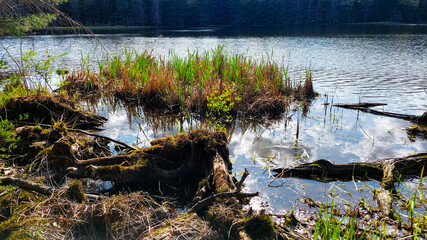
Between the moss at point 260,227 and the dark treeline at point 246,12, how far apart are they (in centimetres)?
6283

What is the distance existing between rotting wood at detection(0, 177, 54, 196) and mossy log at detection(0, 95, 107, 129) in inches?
107

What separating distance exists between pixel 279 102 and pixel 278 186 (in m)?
3.97

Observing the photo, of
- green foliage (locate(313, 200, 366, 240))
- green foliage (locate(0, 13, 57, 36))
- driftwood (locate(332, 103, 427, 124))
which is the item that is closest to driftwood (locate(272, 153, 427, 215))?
green foliage (locate(313, 200, 366, 240))

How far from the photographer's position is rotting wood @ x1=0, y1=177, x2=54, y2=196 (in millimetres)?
2795

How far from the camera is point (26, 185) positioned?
112 inches

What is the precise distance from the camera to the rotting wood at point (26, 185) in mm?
2795

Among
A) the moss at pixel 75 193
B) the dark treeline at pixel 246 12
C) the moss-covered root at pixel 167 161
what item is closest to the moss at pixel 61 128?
the moss-covered root at pixel 167 161

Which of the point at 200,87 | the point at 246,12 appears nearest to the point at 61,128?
the point at 200,87

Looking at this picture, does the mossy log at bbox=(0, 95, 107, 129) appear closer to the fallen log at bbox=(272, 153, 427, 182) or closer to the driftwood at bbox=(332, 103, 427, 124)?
the fallen log at bbox=(272, 153, 427, 182)

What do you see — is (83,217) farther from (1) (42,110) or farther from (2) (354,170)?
(1) (42,110)

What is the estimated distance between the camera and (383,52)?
61.5 ft

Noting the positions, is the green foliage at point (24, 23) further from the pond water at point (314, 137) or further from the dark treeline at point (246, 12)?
the dark treeline at point (246, 12)

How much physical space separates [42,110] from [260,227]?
4957 mm

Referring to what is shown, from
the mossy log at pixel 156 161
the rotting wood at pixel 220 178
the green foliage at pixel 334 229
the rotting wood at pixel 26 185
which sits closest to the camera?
the green foliage at pixel 334 229
